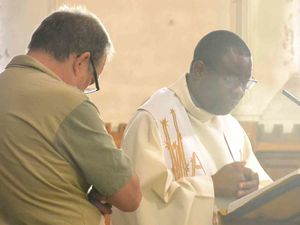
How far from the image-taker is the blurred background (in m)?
6.43

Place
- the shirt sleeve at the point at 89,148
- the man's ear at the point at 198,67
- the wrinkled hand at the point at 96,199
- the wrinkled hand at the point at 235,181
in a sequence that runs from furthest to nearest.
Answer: the man's ear at the point at 198,67 → the wrinkled hand at the point at 235,181 → the wrinkled hand at the point at 96,199 → the shirt sleeve at the point at 89,148

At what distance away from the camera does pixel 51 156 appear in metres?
2.28

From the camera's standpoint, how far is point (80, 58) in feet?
8.06

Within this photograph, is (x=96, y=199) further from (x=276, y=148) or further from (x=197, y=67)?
(x=276, y=148)

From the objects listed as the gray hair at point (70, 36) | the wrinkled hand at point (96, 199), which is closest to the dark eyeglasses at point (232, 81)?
the gray hair at point (70, 36)

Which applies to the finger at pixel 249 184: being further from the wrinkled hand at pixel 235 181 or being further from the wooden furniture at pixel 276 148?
the wooden furniture at pixel 276 148

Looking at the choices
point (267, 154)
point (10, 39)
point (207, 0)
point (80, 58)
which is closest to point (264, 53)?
point (207, 0)

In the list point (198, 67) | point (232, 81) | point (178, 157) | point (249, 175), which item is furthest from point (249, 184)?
point (198, 67)

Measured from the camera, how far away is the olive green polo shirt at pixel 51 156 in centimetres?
228

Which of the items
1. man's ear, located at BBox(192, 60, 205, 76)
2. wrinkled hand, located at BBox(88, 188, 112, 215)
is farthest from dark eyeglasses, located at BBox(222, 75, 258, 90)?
wrinkled hand, located at BBox(88, 188, 112, 215)

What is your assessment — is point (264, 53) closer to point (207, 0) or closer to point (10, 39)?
point (207, 0)

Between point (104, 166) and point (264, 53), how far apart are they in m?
5.17

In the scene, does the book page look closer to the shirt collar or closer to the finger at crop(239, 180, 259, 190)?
the finger at crop(239, 180, 259, 190)

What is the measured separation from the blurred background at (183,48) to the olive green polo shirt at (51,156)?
3.98m
